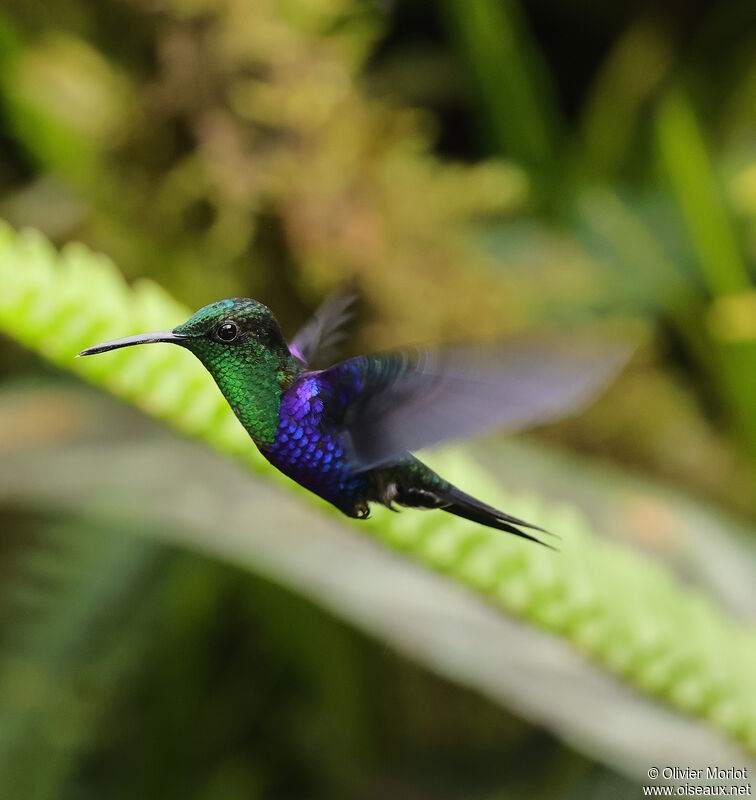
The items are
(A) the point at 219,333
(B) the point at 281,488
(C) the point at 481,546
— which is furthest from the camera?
(B) the point at 281,488

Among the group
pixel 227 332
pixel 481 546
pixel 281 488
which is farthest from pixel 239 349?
pixel 281 488

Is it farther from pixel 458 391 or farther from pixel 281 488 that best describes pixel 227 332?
pixel 281 488

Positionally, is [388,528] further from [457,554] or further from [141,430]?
[141,430]

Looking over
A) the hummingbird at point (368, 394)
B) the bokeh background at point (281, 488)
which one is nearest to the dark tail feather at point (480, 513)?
the hummingbird at point (368, 394)

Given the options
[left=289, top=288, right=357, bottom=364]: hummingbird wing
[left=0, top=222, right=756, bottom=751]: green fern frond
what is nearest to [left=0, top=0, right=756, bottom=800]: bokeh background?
[left=0, top=222, right=756, bottom=751]: green fern frond

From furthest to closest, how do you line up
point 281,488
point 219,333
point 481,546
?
point 281,488 < point 481,546 < point 219,333

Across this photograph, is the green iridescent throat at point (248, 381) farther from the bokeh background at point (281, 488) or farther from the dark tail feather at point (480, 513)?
the bokeh background at point (281, 488)
